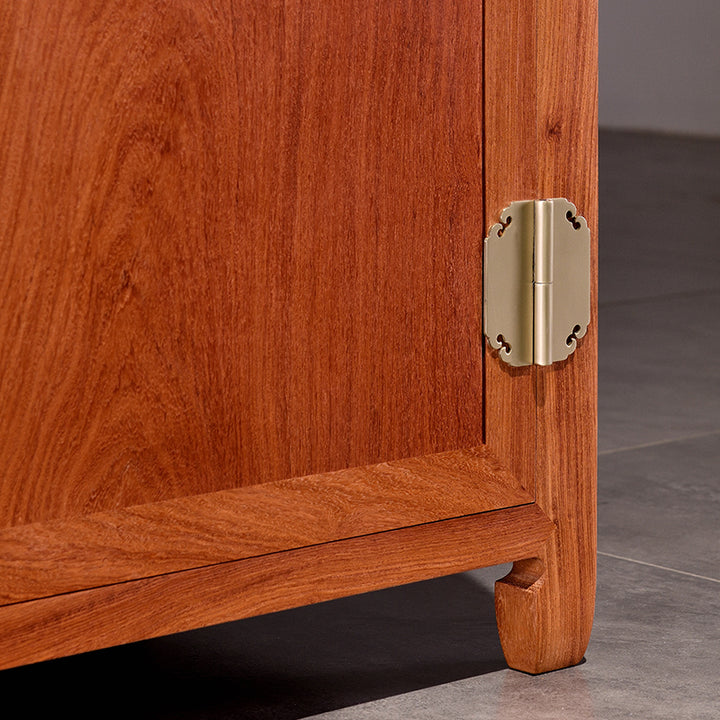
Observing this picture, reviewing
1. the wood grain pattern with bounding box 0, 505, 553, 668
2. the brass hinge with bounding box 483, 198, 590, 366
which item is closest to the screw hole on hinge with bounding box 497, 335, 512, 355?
the brass hinge with bounding box 483, 198, 590, 366

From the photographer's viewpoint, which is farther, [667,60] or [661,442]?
[667,60]

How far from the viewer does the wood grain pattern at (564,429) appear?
1.09 metres

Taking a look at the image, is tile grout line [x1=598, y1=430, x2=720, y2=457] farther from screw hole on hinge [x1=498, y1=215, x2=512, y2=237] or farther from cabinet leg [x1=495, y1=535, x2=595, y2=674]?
screw hole on hinge [x1=498, y1=215, x2=512, y2=237]

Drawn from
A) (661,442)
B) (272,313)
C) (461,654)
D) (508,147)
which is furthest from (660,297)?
(272,313)

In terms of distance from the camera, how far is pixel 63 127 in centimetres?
88

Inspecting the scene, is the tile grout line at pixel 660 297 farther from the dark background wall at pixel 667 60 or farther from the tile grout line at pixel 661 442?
the dark background wall at pixel 667 60

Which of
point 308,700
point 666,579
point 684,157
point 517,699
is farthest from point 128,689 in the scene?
point 684,157

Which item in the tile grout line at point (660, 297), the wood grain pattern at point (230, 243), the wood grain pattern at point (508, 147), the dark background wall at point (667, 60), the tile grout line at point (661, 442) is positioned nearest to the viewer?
the wood grain pattern at point (230, 243)

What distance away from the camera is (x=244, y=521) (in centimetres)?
98

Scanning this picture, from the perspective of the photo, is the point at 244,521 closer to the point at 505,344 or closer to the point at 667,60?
the point at 505,344

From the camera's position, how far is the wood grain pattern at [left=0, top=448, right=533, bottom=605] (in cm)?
90

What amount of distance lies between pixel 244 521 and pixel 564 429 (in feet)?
0.89

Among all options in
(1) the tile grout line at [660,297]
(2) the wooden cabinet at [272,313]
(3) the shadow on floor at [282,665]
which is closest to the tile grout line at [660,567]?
(3) the shadow on floor at [282,665]

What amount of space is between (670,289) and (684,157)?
Result: 11.2ft
